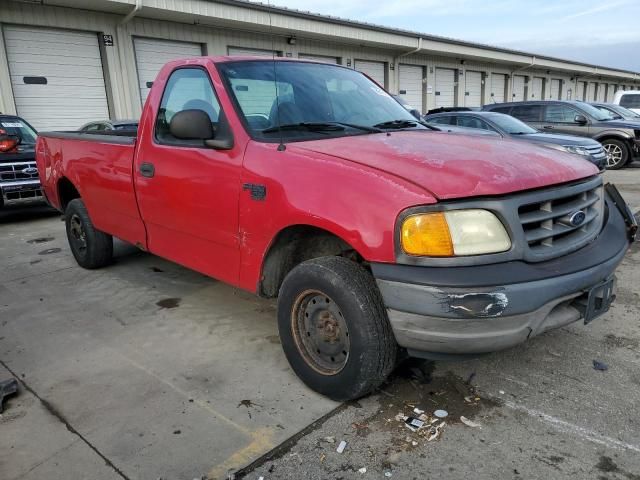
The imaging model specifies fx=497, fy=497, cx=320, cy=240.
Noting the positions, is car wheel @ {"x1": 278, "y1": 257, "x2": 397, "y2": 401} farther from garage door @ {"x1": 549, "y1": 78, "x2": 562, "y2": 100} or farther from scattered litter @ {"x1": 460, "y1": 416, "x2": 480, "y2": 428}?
garage door @ {"x1": 549, "y1": 78, "x2": 562, "y2": 100}

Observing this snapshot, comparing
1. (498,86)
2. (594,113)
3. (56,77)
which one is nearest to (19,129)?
(56,77)

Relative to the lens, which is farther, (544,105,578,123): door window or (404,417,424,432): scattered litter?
(544,105,578,123): door window

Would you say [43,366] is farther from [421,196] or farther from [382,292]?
[421,196]

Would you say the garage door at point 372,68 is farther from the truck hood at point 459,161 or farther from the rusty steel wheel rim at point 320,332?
the rusty steel wheel rim at point 320,332

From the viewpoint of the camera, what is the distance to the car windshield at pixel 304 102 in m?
3.09

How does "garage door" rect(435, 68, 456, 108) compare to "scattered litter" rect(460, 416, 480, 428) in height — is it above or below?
above

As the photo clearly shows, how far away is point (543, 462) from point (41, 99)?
13.8m

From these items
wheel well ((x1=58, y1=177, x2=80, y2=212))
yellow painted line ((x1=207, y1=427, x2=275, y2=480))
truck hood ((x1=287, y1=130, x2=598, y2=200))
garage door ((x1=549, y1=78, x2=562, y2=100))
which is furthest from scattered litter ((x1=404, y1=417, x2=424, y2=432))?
garage door ((x1=549, y1=78, x2=562, y2=100))

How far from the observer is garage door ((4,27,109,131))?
11883 mm

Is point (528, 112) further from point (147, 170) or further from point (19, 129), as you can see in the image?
point (147, 170)

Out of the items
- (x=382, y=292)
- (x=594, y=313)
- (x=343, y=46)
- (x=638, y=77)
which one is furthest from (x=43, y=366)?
(x=638, y=77)

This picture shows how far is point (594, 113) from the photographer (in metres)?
13.1

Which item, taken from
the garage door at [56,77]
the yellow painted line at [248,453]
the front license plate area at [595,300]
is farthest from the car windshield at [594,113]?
the yellow painted line at [248,453]

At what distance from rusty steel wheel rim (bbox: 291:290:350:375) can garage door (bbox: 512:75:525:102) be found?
32.6m
